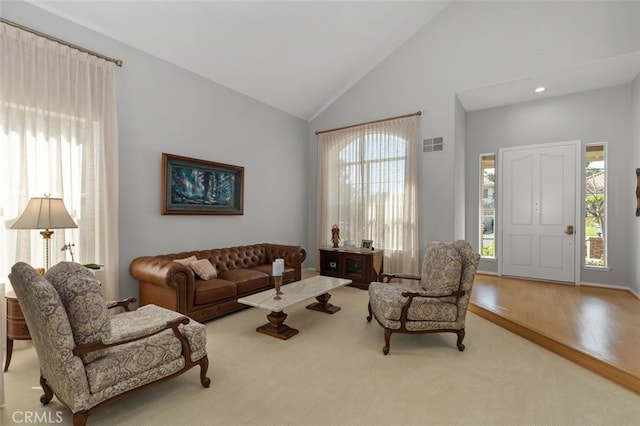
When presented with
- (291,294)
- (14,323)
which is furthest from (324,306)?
(14,323)

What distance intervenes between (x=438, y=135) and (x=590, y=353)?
146 inches

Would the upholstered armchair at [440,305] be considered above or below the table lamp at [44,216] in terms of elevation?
below

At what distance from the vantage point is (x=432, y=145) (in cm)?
534

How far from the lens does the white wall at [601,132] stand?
4945 millimetres

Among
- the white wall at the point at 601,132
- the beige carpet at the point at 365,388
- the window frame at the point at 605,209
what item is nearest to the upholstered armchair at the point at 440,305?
the beige carpet at the point at 365,388

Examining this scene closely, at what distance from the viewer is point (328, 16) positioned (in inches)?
180

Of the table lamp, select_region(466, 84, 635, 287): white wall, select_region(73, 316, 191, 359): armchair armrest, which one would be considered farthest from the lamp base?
select_region(466, 84, 635, 287): white wall

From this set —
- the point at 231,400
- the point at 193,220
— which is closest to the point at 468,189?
the point at 193,220

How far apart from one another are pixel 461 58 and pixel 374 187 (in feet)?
8.70

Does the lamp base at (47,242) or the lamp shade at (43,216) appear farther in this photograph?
the lamp base at (47,242)

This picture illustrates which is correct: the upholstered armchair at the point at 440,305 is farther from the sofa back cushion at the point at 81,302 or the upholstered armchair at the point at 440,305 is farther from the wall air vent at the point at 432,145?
the wall air vent at the point at 432,145

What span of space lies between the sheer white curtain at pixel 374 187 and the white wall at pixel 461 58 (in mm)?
243

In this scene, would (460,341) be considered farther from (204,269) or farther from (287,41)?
(287,41)

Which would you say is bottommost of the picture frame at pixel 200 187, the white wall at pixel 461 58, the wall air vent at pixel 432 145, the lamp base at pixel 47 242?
the lamp base at pixel 47 242
